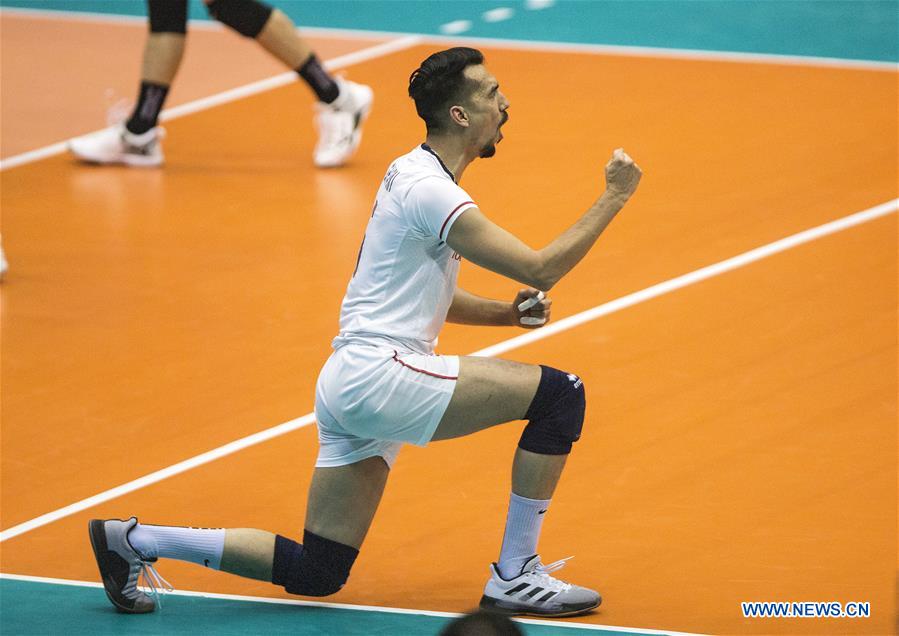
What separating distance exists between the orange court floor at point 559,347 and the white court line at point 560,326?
0.18ft

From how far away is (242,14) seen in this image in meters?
9.16

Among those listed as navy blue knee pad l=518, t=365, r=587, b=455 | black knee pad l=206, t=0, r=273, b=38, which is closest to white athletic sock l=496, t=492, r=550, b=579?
navy blue knee pad l=518, t=365, r=587, b=455

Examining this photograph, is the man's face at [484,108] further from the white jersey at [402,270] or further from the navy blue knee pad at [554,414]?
the navy blue knee pad at [554,414]

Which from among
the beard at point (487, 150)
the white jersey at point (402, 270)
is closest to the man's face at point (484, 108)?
the beard at point (487, 150)

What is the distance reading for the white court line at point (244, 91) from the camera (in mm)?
9758

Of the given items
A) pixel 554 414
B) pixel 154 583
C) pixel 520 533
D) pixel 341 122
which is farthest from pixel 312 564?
pixel 341 122

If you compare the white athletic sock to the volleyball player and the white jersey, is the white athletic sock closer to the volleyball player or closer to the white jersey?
the volleyball player

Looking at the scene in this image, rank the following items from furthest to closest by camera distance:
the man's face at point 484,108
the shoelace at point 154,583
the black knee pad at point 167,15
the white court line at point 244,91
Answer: the white court line at point 244,91 → the black knee pad at point 167,15 → the shoelace at point 154,583 → the man's face at point 484,108

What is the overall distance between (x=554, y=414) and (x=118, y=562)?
1358 mm

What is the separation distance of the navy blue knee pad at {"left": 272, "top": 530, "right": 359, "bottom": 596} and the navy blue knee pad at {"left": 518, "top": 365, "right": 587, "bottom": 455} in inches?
24.9

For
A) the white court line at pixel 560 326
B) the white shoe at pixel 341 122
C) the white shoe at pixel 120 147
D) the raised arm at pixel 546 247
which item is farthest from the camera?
the white shoe at pixel 120 147

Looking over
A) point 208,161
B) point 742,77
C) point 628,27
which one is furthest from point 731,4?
point 208,161

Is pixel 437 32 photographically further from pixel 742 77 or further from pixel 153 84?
pixel 153 84

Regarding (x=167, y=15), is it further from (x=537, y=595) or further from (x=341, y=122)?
(x=537, y=595)
